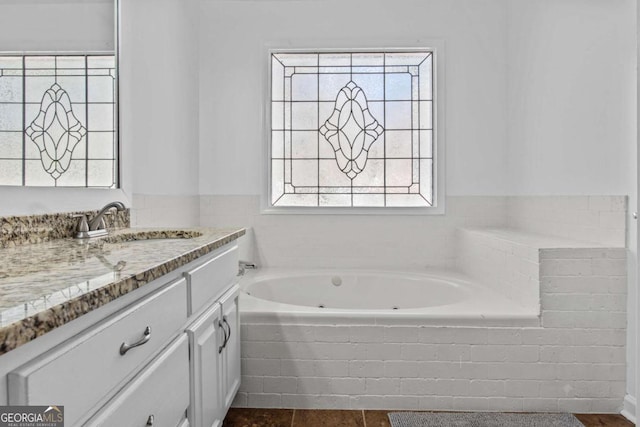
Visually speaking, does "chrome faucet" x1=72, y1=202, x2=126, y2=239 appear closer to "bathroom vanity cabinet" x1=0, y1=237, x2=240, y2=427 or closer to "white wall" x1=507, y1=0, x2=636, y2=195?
"bathroom vanity cabinet" x1=0, y1=237, x2=240, y2=427

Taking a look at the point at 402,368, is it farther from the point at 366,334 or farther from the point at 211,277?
the point at 211,277

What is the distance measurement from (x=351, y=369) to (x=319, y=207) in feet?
4.53

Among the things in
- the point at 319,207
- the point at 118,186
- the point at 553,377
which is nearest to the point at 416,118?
the point at 319,207

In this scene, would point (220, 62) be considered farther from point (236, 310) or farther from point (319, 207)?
point (236, 310)

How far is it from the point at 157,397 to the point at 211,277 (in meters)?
0.53

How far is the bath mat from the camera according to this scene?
6.02 ft

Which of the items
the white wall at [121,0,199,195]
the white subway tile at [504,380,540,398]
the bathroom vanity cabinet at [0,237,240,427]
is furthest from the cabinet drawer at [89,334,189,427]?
the white subway tile at [504,380,540,398]

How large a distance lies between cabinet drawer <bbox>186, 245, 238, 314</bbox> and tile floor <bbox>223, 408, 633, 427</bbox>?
27.1 inches

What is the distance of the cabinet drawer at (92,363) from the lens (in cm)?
55

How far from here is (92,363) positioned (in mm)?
697

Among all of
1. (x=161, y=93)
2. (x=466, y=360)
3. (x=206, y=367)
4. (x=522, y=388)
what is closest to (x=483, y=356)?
(x=466, y=360)

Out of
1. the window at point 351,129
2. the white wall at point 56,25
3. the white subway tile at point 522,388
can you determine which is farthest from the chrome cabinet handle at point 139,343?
the window at point 351,129

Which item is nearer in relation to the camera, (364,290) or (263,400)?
(263,400)

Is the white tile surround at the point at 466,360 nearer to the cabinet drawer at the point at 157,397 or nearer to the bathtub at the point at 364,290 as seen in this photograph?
the bathtub at the point at 364,290
